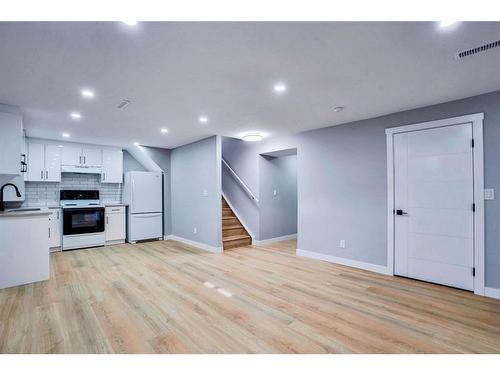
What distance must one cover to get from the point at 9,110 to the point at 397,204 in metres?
5.46

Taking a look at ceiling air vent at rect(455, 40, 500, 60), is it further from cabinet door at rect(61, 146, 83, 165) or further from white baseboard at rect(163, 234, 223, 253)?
cabinet door at rect(61, 146, 83, 165)

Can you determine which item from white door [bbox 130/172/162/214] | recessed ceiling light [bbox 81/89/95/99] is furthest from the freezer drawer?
recessed ceiling light [bbox 81/89/95/99]

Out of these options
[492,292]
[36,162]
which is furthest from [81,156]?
[492,292]

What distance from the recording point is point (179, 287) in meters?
3.08

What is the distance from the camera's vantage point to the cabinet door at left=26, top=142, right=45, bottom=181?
192 inches

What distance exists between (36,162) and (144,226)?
251 centimetres

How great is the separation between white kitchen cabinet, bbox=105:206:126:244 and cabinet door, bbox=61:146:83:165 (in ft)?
4.04

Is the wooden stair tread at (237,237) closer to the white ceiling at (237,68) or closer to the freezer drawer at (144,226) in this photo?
the freezer drawer at (144,226)

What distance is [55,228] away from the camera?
493cm

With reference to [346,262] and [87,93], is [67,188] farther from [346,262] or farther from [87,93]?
[346,262]

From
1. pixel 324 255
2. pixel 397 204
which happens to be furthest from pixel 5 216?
pixel 397 204

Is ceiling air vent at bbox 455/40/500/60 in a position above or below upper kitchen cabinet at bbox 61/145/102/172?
above

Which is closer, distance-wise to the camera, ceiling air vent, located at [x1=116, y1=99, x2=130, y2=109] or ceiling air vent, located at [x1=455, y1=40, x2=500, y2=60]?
ceiling air vent, located at [x1=455, y1=40, x2=500, y2=60]
